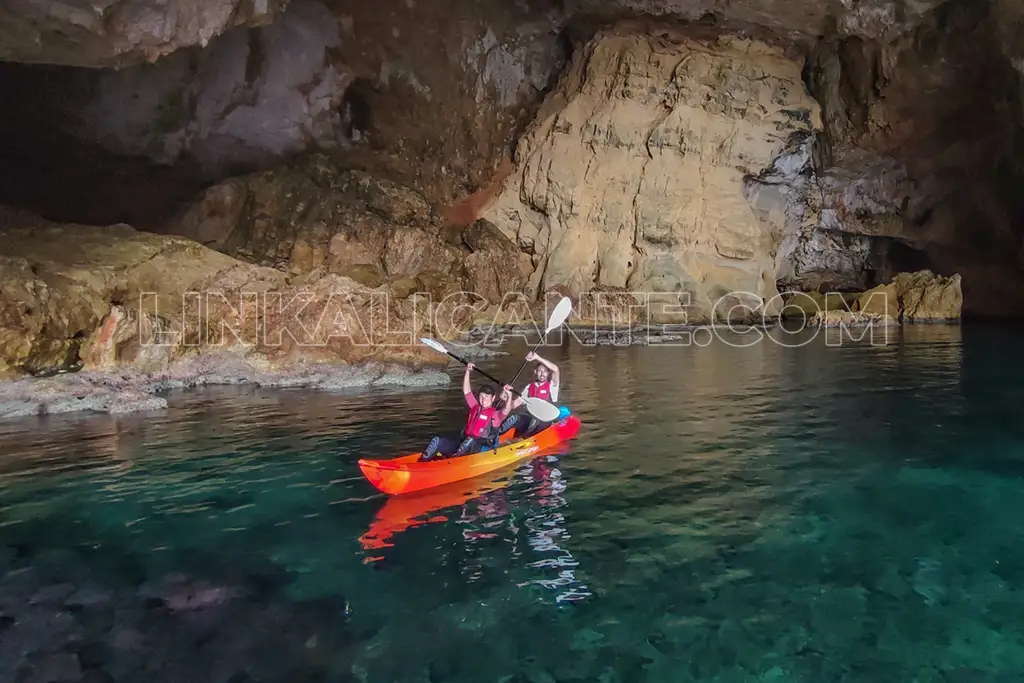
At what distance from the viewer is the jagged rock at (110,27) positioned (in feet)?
44.0

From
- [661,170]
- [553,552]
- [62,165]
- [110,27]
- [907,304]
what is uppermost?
[661,170]

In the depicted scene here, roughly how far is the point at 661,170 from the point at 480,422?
30972 mm

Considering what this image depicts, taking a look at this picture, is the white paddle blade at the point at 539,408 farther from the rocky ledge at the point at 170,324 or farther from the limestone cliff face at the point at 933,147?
the limestone cliff face at the point at 933,147

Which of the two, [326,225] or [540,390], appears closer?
[540,390]

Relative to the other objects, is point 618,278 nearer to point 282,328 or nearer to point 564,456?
point 282,328

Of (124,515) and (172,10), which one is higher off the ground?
(172,10)

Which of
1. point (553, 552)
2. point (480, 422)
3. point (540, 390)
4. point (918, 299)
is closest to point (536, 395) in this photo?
point (540, 390)

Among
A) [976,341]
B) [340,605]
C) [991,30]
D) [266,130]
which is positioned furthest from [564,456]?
[266,130]

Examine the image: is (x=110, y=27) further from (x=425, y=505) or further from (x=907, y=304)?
(x=907, y=304)

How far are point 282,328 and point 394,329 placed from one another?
121 inches

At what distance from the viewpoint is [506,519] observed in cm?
778

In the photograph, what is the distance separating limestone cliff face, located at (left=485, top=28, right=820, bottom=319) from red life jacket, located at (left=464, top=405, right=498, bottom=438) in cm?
2944

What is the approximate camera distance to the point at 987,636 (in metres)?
5.03

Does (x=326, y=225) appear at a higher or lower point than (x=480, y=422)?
higher
